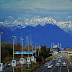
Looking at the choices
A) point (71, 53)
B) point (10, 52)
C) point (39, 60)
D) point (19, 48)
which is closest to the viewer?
point (39, 60)

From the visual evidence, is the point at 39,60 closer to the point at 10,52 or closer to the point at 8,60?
the point at 8,60

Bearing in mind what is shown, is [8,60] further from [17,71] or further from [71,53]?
[71,53]

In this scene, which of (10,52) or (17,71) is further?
(10,52)

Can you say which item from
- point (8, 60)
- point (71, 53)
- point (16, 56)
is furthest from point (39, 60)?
point (71, 53)

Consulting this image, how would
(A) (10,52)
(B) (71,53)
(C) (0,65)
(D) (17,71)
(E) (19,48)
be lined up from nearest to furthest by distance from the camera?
Answer: 1. (C) (0,65)
2. (D) (17,71)
3. (A) (10,52)
4. (E) (19,48)
5. (B) (71,53)

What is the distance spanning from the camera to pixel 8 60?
78.9 m

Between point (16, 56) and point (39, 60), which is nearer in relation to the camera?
point (39, 60)

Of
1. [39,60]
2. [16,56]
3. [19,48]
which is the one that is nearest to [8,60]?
[39,60]

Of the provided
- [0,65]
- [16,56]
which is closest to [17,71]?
[0,65]

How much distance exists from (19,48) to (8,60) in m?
37.3

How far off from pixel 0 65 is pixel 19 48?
86121 mm

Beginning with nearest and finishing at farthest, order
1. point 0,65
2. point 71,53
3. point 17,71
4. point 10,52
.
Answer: point 0,65 → point 17,71 → point 10,52 → point 71,53

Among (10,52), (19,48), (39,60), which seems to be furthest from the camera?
(19,48)

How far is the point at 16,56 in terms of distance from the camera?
103250 mm
